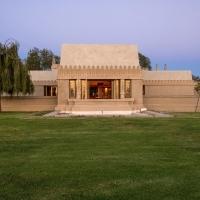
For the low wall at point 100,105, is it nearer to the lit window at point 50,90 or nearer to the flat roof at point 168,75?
the lit window at point 50,90

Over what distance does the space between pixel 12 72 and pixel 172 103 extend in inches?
659

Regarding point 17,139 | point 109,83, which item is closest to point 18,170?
point 17,139

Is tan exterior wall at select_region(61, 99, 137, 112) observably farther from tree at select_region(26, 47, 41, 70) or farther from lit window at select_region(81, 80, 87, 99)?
tree at select_region(26, 47, 41, 70)

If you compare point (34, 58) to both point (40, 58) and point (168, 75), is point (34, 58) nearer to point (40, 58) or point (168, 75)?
point (40, 58)

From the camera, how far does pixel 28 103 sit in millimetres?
44438

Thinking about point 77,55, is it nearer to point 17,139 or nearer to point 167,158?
point 17,139

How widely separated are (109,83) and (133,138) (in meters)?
31.6

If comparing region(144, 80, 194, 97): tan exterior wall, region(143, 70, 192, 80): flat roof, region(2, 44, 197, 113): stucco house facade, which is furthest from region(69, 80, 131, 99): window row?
region(143, 70, 192, 80): flat roof

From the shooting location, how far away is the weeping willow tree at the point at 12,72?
1547 inches

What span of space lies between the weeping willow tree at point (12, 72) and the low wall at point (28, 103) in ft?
11.1

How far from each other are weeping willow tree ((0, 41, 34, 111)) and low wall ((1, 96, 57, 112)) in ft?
11.1

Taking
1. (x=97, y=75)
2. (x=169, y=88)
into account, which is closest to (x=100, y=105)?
(x=97, y=75)

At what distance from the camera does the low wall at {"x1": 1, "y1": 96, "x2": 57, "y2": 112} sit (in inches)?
1732

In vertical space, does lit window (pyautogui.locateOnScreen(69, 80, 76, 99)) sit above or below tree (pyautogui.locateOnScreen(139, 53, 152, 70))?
below
